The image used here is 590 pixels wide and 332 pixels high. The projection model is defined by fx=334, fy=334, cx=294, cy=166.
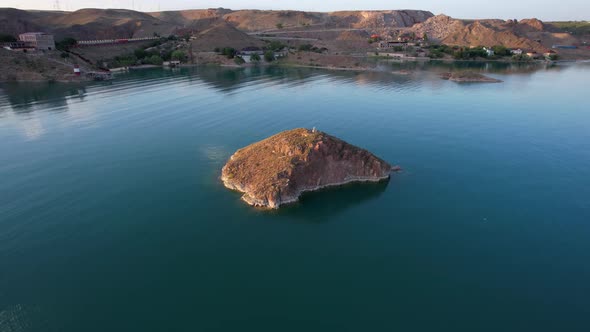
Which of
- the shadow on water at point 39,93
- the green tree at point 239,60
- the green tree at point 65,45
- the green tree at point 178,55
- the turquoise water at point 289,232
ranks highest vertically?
the green tree at point 65,45

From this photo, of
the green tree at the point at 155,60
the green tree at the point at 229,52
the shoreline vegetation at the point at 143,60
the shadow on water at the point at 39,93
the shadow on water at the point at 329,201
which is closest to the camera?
the shadow on water at the point at 329,201

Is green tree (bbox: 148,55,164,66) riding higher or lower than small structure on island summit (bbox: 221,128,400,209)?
higher

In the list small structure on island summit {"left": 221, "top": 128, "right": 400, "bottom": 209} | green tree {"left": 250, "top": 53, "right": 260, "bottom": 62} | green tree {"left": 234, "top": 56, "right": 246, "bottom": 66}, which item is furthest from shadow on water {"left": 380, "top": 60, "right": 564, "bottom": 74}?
small structure on island summit {"left": 221, "top": 128, "right": 400, "bottom": 209}

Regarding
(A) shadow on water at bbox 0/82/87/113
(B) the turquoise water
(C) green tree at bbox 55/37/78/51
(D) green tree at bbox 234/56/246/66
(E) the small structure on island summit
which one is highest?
(C) green tree at bbox 55/37/78/51

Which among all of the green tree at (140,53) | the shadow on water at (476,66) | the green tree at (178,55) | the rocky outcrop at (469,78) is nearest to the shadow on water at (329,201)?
the rocky outcrop at (469,78)

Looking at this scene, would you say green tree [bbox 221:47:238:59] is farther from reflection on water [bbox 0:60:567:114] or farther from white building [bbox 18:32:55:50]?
white building [bbox 18:32:55:50]

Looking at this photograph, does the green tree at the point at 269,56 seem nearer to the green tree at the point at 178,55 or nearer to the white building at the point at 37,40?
the green tree at the point at 178,55

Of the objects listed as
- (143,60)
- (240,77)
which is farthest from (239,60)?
(143,60)
